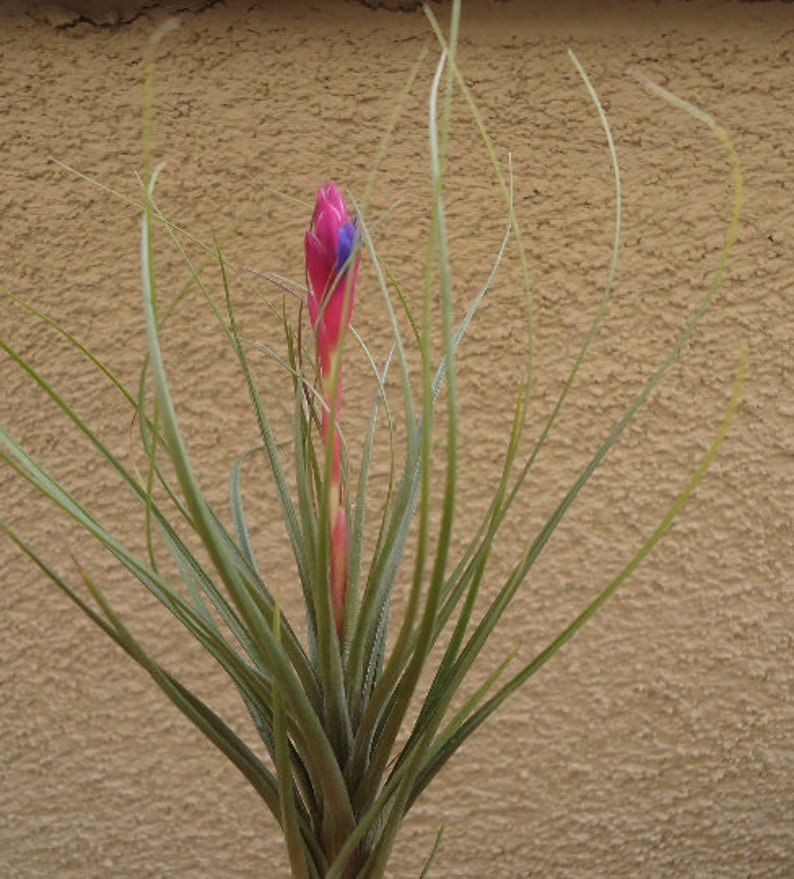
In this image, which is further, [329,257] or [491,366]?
[491,366]

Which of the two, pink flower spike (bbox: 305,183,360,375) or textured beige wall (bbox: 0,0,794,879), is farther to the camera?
textured beige wall (bbox: 0,0,794,879)

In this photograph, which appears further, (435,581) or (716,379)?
(716,379)

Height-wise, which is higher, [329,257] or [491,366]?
[329,257]

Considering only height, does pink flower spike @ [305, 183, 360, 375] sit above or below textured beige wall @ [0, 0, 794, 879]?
above

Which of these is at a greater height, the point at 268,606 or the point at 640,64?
the point at 640,64

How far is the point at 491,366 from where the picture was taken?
89cm

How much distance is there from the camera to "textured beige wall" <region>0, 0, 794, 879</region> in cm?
87

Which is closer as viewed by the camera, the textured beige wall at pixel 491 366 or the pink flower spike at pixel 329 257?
the pink flower spike at pixel 329 257

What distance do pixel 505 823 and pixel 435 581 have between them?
0.72 meters

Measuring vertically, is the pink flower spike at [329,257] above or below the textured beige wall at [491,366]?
above

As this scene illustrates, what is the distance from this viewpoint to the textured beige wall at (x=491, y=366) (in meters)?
0.87

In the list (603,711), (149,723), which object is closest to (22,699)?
(149,723)

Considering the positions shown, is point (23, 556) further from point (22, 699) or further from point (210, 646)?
point (210, 646)

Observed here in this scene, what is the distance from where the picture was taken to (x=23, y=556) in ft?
2.92
